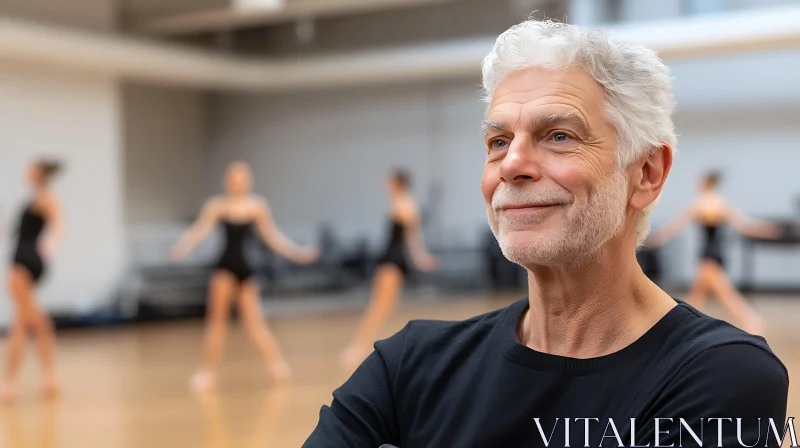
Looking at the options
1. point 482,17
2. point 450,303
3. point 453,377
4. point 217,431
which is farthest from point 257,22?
point 453,377

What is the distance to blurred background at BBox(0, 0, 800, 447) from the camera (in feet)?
33.9

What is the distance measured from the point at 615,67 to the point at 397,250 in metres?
7.22

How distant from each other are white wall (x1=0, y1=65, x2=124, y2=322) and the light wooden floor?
3.81 ft

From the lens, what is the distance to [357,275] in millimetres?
Result: 14125

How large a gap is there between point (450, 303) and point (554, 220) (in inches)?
473

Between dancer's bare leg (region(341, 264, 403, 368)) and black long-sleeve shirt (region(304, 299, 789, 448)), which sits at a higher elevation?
black long-sleeve shirt (region(304, 299, 789, 448))

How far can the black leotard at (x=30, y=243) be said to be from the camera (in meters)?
6.71

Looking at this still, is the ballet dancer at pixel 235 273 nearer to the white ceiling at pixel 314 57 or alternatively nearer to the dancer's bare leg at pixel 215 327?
A: the dancer's bare leg at pixel 215 327

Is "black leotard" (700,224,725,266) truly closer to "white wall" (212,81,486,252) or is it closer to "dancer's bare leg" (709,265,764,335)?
"dancer's bare leg" (709,265,764,335)

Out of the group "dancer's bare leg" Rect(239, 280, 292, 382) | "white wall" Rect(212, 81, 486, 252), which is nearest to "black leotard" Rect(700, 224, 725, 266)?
"dancer's bare leg" Rect(239, 280, 292, 382)

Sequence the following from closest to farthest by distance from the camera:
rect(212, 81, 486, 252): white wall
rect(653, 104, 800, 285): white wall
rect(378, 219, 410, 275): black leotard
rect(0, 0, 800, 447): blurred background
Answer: rect(378, 219, 410, 275): black leotard < rect(0, 0, 800, 447): blurred background < rect(653, 104, 800, 285): white wall < rect(212, 81, 486, 252): white wall

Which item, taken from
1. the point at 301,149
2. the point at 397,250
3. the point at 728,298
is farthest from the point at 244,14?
the point at 728,298

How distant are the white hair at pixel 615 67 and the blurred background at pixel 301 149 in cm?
509

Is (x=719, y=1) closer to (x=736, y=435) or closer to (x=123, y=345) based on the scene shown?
(x=123, y=345)
